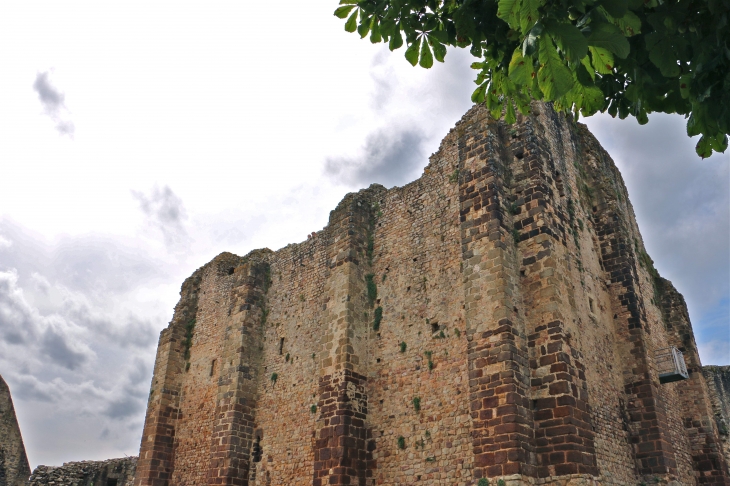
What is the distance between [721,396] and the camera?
53.2 feet

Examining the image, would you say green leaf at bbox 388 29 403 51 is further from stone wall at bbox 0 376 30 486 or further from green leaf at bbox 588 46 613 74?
stone wall at bbox 0 376 30 486

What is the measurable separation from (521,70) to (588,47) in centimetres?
45

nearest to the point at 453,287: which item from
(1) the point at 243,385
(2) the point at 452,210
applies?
(2) the point at 452,210

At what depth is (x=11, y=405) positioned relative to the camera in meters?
22.3

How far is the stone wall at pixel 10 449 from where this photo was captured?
21.2m

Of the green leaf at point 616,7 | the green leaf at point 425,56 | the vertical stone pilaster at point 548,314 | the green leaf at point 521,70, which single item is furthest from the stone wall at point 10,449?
the green leaf at point 616,7

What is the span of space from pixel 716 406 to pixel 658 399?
5375 millimetres

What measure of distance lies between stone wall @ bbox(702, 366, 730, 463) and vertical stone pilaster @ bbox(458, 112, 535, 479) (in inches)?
344

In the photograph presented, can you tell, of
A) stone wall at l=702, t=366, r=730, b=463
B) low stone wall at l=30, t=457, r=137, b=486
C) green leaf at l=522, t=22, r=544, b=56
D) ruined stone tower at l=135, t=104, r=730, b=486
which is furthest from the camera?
low stone wall at l=30, t=457, r=137, b=486

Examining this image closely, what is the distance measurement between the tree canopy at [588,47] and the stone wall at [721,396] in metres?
13.7

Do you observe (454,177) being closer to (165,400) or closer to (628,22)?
(628,22)

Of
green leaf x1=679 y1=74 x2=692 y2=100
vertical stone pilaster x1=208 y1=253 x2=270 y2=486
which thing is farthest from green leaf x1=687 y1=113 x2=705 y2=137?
vertical stone pilaster x1=208 y1=253 x2=270 y2=486

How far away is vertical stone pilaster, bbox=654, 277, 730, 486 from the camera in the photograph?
13.3 metres

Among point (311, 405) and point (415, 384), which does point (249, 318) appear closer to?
point (311, 405)
